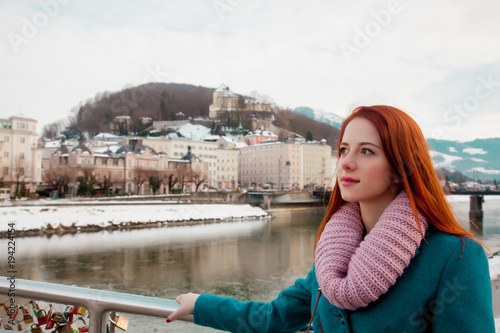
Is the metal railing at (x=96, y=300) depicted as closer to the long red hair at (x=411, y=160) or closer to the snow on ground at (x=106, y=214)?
the long red hair at (x=411, y=160)

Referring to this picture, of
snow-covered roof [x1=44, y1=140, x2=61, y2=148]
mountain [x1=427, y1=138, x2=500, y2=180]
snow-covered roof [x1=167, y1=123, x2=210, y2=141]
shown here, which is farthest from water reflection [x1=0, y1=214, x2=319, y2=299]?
mountain [x1=427, y1=138, x2=500, y2=180]

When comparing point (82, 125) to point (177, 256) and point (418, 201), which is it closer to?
point (177, 256)

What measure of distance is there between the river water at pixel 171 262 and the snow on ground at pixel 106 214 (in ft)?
10.6

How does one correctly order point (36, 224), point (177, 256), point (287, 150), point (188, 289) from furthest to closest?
point (287, 150), point (36, 224), point (177, 256), point (188, 289)

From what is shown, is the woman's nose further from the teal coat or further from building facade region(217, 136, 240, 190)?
building facade region(217, 136, 240, 190)

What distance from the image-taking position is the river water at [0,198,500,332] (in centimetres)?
1055

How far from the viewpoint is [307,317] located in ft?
4.68

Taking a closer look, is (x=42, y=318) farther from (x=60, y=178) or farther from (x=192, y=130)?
(x=192, y=130)

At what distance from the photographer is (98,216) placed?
25.9 m

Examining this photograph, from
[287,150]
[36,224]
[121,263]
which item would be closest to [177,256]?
[121,263]

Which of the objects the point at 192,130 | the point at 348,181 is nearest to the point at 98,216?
the point at 348,181

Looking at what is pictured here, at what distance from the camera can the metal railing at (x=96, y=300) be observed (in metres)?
1.46

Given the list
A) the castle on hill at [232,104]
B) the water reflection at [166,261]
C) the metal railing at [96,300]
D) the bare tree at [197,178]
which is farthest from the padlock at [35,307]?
the castle on hill at [232,104]

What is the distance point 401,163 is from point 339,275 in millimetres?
366
